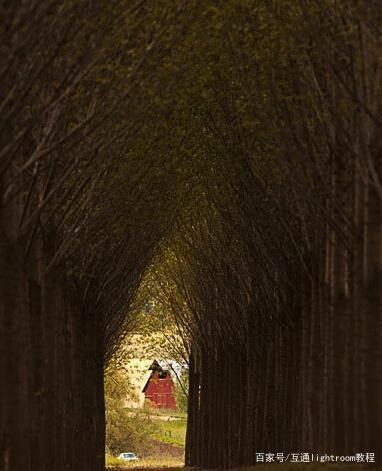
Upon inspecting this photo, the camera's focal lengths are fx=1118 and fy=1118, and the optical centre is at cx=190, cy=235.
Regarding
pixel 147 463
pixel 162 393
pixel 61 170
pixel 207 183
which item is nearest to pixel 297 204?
pixel 61 170

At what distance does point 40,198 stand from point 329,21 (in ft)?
23.3

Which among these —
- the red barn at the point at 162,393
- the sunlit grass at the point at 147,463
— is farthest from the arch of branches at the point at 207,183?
the red barn at the point at 162,393

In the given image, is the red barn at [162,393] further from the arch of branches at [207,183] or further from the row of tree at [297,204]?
the arch of branches at [207,183]

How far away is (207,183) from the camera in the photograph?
30.0 meters

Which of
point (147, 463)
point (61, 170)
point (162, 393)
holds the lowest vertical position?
point (147, 463)

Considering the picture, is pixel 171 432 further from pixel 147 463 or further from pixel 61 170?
pixel 61 170

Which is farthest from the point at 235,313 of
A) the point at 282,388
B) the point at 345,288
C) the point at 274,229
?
the point at 345,288

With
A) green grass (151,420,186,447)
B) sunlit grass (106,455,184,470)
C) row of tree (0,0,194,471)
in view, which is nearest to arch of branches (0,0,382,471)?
row of tree (0,0,194,471)

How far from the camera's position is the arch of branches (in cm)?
1692

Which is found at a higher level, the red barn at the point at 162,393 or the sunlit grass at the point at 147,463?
the red barn at the point at 162,393

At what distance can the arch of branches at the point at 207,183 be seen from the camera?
16.9m

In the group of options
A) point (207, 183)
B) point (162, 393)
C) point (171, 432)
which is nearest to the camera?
point (207, 183)

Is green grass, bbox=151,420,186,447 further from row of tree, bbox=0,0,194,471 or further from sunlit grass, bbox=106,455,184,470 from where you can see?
row of tree, bbox=0,0,194,471

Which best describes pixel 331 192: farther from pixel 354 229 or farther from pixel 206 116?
pixel 206 116
